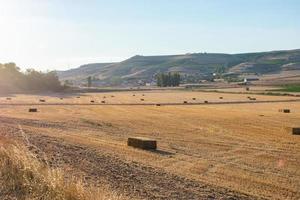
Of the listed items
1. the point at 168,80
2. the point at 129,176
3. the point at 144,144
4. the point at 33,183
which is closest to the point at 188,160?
the point at 144,144

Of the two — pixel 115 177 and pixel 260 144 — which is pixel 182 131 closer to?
pixel 260 144

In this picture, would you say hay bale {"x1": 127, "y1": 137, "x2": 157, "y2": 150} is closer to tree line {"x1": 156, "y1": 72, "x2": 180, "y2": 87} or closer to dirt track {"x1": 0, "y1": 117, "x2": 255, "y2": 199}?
dirt track {"x1": 0, "y1": 117, "x2": 255, "y2": 199}

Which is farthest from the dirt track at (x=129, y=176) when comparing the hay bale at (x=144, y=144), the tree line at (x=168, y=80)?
the tree line at (x=168, y=80)

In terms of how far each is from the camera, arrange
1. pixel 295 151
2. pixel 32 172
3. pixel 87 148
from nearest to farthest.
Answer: pixel 32 172 → pixel 87 148 → pixel 295 151

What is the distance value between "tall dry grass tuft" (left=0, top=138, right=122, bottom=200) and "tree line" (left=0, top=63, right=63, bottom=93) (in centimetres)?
11387

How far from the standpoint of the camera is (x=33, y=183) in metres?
10.8

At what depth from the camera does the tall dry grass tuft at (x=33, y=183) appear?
981 centimetres

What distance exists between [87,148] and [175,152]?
3.41 metres

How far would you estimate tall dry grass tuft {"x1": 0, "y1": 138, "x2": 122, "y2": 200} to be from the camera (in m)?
9.81

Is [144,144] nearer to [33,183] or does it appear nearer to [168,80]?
[33,183]

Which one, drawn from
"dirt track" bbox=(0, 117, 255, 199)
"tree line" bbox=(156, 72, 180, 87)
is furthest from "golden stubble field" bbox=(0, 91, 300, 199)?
"tree line" bbox=(156, 72, 180, 87)

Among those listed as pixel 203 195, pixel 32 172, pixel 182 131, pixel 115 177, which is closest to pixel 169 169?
pixel 115 177

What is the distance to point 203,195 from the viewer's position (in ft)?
44.0

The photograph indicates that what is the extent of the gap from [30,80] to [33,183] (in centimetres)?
12132
